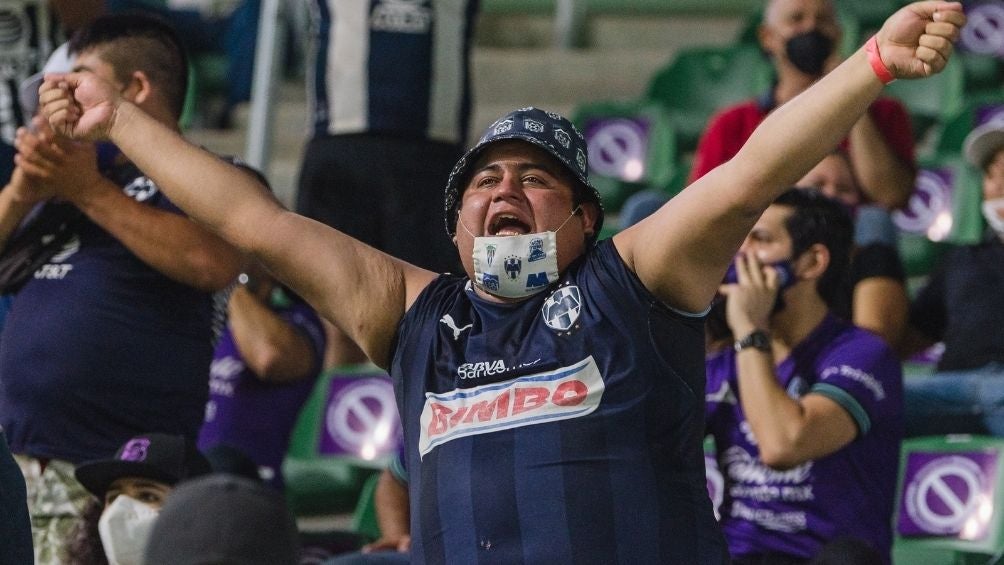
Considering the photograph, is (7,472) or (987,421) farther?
(987,421)

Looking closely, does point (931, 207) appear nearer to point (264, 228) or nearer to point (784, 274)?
point (784, 274)

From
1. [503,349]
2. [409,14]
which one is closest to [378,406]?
[409,14]

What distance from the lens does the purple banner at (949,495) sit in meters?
4.78

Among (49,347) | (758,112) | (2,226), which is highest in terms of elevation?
(758,112)

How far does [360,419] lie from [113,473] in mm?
1994

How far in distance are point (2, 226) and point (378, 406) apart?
192 centimetres

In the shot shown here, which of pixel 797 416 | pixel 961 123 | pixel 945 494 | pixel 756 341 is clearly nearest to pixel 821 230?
pixel 756 341

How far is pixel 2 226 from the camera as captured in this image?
13.8 feet

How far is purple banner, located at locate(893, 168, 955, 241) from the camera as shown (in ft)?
23.0

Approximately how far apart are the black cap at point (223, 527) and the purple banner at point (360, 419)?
3832mm

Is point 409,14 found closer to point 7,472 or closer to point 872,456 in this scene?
point 872,456

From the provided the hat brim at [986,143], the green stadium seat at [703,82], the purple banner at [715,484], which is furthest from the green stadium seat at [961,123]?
the purple banner at [715,484]

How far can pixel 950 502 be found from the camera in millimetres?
4852

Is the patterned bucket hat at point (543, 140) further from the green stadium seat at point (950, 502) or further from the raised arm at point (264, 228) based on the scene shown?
the green stadium seat at point (950, 502)
